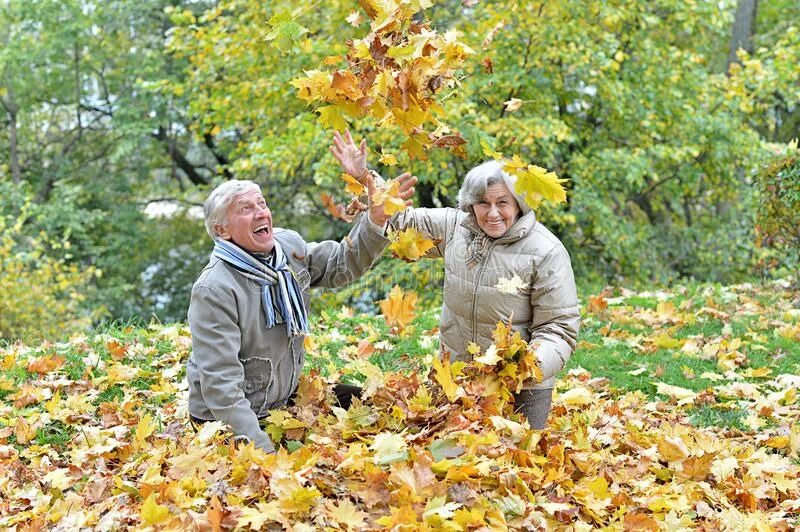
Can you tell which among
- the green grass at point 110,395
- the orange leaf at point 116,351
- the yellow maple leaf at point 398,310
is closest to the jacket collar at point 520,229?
the green grass at point 110,395

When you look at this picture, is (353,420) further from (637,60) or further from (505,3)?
(637,60)

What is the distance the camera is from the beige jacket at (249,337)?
3197 millimetres

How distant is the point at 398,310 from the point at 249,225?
2.82 metres

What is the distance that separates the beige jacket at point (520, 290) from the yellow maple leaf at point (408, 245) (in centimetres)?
27

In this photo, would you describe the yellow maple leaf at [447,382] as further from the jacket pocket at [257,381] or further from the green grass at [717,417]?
the green grass at [717,417]

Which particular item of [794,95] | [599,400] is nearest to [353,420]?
[599,400]

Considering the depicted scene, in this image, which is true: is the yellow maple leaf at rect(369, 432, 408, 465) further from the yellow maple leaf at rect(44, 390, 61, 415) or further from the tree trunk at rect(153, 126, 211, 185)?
the tree trunk at rect(153, 126, 211, 185)

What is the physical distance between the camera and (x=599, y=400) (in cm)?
480

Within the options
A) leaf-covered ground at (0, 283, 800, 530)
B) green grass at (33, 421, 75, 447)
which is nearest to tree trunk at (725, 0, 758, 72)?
leaf-covered ground at (0, 283, 800, 530)

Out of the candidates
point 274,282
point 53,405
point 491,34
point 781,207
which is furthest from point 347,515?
point 781,207

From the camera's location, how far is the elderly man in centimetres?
321

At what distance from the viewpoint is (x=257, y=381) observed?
341 centimetres

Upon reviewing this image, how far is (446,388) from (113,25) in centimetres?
1283

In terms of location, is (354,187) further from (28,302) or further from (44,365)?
(28,302)
